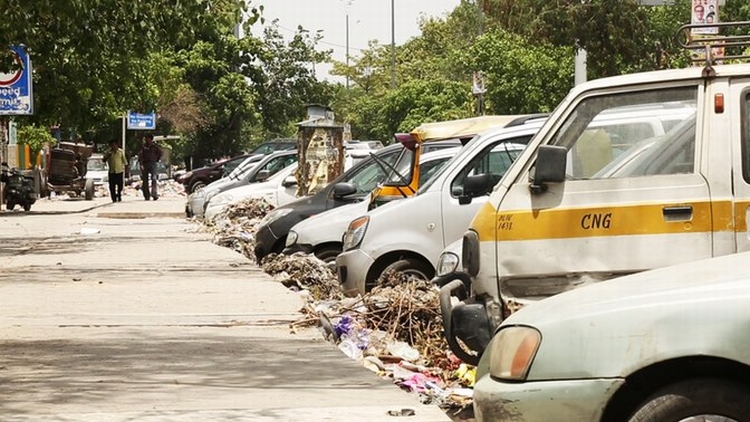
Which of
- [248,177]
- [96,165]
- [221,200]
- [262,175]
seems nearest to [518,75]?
[96,165]

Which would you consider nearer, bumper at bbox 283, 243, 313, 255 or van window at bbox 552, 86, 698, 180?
van window at bbox 552, 86, 698, 180

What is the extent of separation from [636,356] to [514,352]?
0.51 m

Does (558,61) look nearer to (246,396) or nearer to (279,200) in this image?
(279,200)

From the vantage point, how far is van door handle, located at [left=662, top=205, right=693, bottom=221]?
7.94 metres

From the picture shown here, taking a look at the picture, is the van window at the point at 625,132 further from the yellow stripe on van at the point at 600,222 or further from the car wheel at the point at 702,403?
the car wheel at the point at 702,403

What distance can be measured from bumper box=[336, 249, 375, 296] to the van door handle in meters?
5.53

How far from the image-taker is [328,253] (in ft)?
53.1

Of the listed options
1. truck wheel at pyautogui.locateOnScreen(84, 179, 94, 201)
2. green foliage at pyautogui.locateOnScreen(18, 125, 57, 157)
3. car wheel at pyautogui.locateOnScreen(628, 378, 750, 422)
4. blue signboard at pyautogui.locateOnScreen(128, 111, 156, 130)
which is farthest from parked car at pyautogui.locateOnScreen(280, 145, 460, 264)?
blue signboard at pyautogui.locateOnScreen(128, 111, 156, 130)

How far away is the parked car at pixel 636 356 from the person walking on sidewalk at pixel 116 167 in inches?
1435

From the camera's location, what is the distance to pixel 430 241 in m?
12.9

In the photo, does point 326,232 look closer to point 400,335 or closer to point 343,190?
point 343,190

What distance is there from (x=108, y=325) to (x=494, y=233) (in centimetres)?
494

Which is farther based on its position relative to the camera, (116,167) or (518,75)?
(518,75)

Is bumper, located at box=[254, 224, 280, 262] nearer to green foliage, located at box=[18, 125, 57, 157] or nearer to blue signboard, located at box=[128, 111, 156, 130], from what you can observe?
green foliage, located at box=[18, 125, 57, 157]
